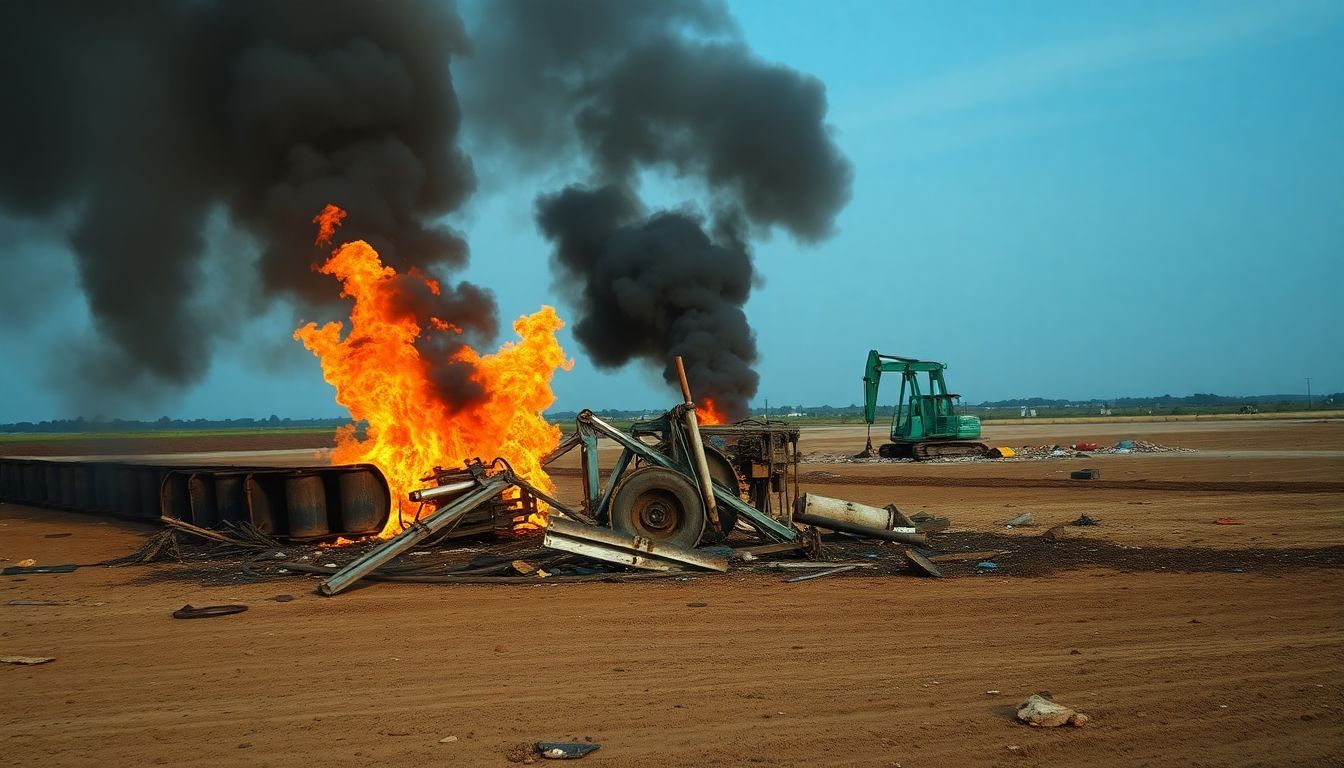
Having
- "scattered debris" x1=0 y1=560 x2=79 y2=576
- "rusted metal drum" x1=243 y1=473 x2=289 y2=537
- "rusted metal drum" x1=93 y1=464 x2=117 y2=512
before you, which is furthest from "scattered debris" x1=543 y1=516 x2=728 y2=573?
"rusted metal drum" x1=93 y1=464 x2=117 y2=512

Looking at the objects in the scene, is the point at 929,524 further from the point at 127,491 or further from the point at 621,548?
the point at 127,491

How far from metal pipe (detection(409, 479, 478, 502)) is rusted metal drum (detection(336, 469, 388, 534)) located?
2.26m

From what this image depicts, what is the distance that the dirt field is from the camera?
6570 millimetres

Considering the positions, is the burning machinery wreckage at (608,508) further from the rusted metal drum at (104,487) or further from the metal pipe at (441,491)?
the rusted metal drum at (104,487)

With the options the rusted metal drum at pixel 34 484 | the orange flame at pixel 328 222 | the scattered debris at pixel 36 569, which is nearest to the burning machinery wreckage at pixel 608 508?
the scattered debris at pixel 36 569

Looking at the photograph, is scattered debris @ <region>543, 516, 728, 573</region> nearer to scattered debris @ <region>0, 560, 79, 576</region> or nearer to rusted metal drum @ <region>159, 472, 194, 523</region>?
scattered debris @ <region>0, 560, 79, 576</region>

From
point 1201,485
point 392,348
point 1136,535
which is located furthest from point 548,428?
point 1201,485

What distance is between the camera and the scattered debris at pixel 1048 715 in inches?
265

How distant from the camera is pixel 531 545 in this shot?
640 inches

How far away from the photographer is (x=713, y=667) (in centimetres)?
856

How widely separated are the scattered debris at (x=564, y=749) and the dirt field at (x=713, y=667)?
4.3 inches

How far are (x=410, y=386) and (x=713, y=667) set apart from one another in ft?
37.9

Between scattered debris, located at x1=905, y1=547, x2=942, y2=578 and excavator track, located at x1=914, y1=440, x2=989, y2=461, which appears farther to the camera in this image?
excavator track, located at x1=914, y1=440, x2=989, y2=461

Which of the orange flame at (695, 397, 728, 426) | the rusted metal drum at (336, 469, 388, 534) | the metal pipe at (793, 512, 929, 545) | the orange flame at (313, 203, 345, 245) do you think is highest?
the orange flame at (313, 203, 345, 245)
